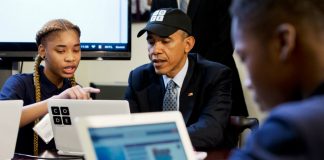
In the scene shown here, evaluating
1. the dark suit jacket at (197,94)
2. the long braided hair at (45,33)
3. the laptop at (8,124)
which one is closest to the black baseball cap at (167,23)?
the dark suit jacket at (197,94)

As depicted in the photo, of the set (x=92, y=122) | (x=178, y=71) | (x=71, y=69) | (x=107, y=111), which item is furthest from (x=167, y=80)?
(x=92, y=122)

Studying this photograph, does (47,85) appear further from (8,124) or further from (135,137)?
(135,137)

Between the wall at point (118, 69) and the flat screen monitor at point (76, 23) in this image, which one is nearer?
the flat screen monitor at point (76, 23)

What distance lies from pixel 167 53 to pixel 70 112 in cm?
86

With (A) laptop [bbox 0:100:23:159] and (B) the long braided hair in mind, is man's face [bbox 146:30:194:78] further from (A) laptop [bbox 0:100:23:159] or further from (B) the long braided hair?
(A) laptop [bbox 0:100:23:159]

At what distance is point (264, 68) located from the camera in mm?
755

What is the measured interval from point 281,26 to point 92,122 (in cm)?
40

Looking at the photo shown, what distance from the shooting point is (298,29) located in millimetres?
712

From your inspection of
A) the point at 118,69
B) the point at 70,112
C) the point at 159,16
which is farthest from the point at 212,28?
the point at 70,112

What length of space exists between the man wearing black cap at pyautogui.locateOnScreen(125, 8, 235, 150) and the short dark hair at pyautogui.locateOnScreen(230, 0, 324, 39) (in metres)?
1.57

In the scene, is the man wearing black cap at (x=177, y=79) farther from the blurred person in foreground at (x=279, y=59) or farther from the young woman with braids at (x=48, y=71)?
the blurred person in foreground at (x=279, y=59)

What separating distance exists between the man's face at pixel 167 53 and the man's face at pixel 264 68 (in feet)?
5.46

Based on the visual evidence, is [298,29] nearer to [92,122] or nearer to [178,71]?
[92,122]

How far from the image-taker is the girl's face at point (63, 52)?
2330 millimetres
